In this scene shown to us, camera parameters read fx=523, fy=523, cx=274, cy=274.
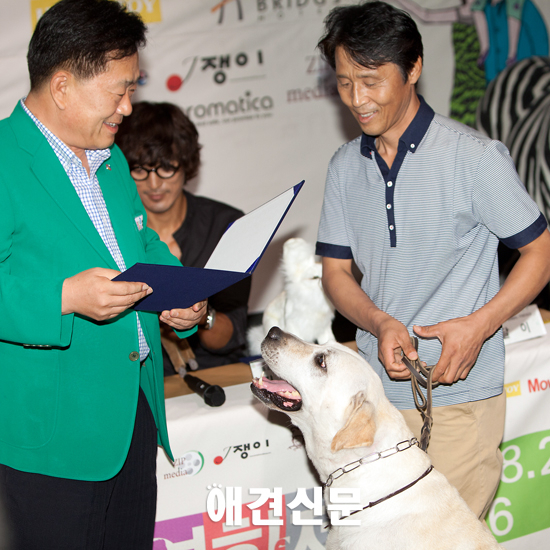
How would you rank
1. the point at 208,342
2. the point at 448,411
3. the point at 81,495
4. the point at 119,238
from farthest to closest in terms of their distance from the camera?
the point at 208,342
the point at 448,411
the point at 119,238
the point at 81,495

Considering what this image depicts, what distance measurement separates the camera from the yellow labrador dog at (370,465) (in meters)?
1.36

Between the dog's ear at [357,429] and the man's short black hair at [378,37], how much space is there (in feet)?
3.14

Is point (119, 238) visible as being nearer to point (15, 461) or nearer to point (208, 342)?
point (15, 461)

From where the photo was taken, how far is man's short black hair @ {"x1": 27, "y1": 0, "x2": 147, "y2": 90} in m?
1.24

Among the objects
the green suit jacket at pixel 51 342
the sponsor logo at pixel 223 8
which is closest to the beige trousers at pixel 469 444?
the green suit jacket at pixel 51 342

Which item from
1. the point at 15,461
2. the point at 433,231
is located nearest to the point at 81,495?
the point at 15,461

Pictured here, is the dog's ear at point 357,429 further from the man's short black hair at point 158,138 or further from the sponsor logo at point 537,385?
the man's short black hair at point 158,138

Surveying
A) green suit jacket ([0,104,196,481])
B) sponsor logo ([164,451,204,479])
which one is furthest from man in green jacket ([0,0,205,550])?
sponsor logo ([164,451,204,479])

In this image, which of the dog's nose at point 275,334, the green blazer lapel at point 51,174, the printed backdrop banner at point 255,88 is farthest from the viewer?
the printed backdrop banner at point 255,88

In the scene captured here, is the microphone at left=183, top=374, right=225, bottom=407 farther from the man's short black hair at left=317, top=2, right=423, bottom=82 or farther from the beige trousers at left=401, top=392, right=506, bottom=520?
the man's short black hair at left=317, top=2, right=423, bottom=82

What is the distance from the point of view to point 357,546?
1.40m

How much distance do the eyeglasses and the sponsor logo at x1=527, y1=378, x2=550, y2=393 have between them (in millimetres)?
1830

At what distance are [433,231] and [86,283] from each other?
973 millimetres

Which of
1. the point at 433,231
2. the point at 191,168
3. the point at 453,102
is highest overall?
the point at 453,102
